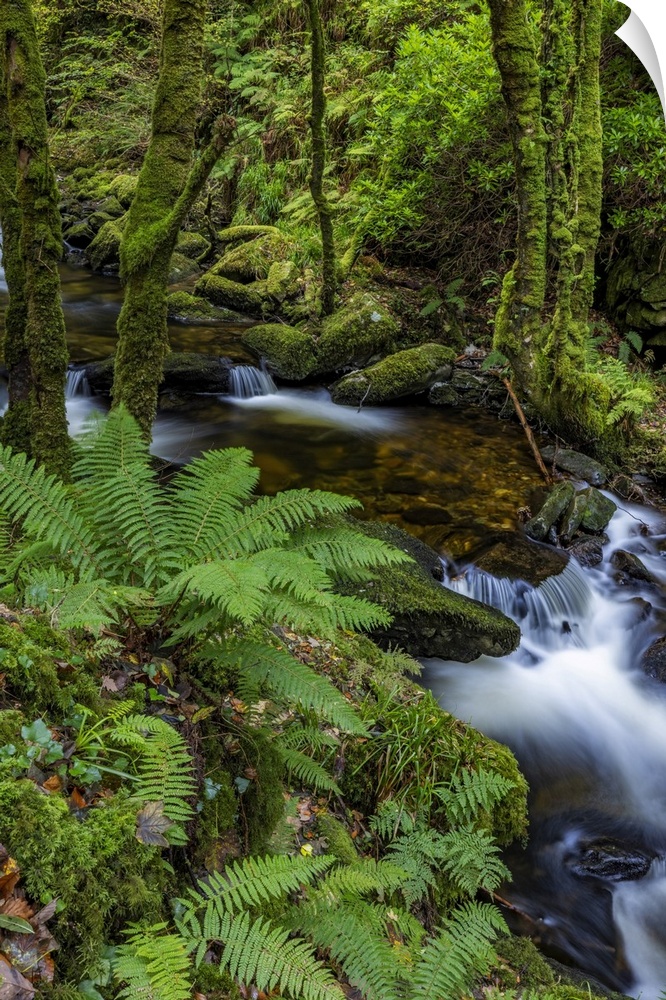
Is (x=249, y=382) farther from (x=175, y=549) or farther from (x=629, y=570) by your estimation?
(x=175, y=549)

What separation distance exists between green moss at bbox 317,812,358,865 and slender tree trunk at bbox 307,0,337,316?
26.8 ft

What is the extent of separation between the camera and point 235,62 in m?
18.1

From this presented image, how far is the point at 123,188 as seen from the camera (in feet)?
57.2

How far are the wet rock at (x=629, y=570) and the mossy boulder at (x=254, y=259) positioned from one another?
864 centimetres

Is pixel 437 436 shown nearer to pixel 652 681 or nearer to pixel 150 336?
pixel 652 681

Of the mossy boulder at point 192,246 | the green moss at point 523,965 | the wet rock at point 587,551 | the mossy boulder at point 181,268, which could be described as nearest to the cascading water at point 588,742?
the wet rock at point 587,551

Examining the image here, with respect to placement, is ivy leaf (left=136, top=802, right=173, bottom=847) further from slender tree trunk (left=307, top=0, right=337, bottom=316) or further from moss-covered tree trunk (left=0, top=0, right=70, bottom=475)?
slender tree trunk (left=307, top=0, right=337, bottom=316)

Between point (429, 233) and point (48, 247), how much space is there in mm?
9407

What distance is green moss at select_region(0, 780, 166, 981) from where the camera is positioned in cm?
171

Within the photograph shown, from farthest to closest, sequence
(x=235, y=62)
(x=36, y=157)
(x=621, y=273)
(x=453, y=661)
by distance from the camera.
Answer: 1. (x=235, y=62)
2. (x=621, y=273)
3. (x=453, y=661)
4. (x=36, y=157)

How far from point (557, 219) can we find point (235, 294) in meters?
6.18

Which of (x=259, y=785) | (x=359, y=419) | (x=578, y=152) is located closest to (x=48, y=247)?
(x=259, y=785)

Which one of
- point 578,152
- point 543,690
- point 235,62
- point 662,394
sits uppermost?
point 235,62

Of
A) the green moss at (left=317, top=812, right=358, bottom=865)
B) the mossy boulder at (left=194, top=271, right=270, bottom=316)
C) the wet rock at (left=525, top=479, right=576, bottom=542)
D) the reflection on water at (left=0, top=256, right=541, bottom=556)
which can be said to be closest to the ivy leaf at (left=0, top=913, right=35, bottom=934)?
the green moss at (left=317, top=812, right=358, bottom=865)
